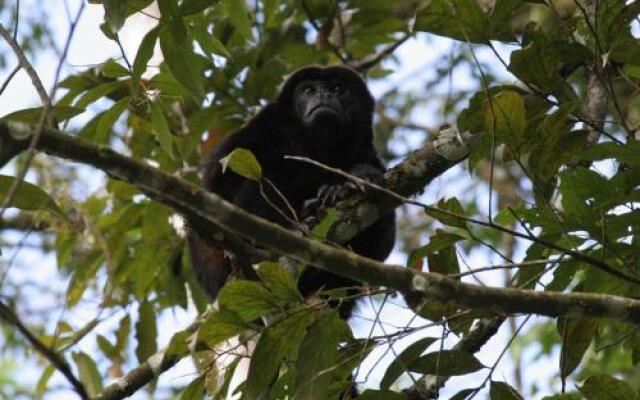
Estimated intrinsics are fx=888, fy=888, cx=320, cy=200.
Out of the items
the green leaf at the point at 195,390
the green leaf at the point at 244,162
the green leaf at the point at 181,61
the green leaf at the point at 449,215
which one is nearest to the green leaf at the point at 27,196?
the green leaf at the point at 244,162

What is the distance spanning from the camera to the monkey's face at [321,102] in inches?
213

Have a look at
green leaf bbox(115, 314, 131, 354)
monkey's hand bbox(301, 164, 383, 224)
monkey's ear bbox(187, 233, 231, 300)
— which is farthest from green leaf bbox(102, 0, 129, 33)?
green leaf bbox(115, 314, 131, 354)

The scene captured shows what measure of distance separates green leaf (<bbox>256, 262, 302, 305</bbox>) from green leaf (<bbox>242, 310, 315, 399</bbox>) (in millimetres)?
83

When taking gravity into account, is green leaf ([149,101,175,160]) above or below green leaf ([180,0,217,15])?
above

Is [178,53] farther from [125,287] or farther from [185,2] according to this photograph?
[125,287]

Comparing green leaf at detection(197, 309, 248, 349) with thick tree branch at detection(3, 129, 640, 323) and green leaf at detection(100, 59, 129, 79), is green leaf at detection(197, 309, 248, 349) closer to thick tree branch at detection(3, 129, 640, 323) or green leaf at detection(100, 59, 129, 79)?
thick tree branch at detection(3, 129, 640, 323)

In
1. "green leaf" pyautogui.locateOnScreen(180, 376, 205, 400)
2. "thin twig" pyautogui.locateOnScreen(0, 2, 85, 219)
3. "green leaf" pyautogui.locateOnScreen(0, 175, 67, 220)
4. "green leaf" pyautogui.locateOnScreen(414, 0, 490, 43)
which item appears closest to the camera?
"thin twig" pyautogui.locateOnScreen(0, 2, 85, 219)

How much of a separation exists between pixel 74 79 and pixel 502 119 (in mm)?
2780

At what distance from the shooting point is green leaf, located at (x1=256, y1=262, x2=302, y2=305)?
251cm

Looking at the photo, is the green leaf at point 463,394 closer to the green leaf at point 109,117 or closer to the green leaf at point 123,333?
the green leaf at point 109,117

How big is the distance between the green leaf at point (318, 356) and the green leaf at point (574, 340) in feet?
2.68

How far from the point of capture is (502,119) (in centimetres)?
265

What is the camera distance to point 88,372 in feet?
14.9

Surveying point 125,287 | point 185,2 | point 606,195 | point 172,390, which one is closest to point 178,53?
point 185,2
